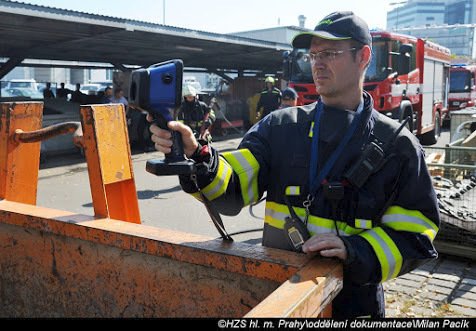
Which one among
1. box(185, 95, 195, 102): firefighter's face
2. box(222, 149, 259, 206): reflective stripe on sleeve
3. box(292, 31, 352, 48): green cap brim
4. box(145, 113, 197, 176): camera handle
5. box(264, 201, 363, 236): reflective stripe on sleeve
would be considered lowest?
box(264, 201, 363, 236): reflective stripe on sleeve

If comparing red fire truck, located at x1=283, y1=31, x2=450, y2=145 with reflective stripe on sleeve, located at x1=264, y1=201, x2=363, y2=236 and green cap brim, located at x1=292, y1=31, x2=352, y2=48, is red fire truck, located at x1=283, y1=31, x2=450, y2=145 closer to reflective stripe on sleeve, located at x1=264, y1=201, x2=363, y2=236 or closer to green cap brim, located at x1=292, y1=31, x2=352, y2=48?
green cap brim, located at x1=292, y1=31, x2=352, y2=48

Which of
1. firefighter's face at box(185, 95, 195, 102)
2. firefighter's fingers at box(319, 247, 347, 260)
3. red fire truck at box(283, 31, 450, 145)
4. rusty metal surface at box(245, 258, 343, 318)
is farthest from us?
red fire truck at box(283, 31, 450, 145)

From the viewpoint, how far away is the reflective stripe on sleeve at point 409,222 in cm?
175

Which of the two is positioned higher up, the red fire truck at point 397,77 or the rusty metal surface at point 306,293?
the red fire truck at point 397,77

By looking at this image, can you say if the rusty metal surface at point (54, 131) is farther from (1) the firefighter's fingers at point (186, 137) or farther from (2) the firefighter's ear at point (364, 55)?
(2) the firefighter's ear at point (364, 55)

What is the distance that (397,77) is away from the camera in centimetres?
1103

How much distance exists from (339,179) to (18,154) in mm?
1967

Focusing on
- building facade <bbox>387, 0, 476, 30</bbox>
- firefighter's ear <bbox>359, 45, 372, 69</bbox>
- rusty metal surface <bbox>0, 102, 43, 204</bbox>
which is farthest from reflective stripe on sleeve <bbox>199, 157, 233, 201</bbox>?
building facade <bbox>387, 0, 476, 30</bbox>

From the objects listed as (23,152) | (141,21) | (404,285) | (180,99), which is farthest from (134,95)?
(141,21)

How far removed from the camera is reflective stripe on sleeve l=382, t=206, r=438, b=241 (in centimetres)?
175

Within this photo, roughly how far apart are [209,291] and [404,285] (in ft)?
8.88

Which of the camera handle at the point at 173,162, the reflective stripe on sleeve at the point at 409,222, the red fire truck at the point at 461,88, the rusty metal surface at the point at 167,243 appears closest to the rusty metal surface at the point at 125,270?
the rusty metal surface at the point at 167,243

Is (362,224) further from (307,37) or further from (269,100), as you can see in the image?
(269,100)

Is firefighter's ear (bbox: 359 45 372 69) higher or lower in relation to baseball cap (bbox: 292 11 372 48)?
lower
